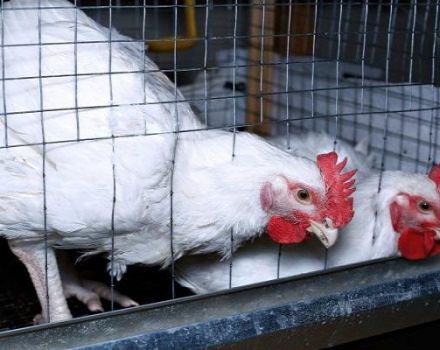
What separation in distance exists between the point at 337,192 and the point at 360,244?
37 cm

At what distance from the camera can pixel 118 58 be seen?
1924 mm

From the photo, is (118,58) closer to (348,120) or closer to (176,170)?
(176,170)

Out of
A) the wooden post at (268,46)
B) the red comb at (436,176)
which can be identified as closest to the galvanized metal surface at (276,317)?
the red comb at (436,176)

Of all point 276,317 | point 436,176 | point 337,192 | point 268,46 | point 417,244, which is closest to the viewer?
point 276,317

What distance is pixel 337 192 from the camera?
1902 mm

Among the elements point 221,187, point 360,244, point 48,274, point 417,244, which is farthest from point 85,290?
point 417,244

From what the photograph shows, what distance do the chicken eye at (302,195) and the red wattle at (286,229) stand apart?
72 millimetres

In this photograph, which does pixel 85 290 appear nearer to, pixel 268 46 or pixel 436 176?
pixel 436 176

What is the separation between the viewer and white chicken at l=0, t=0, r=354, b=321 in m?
1.75

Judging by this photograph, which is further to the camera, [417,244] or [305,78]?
[305,78]

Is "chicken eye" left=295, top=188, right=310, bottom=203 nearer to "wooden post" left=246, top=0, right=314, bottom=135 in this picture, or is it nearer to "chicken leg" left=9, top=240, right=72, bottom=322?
"chicken leg" left=9, top=240, right=72, bottom=322

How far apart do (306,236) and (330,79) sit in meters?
1.47

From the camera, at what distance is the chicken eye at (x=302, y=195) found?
1.93 meters

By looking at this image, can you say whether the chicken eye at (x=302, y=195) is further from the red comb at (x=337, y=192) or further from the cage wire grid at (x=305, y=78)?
the cage wire grid at (x=305, y=78)
